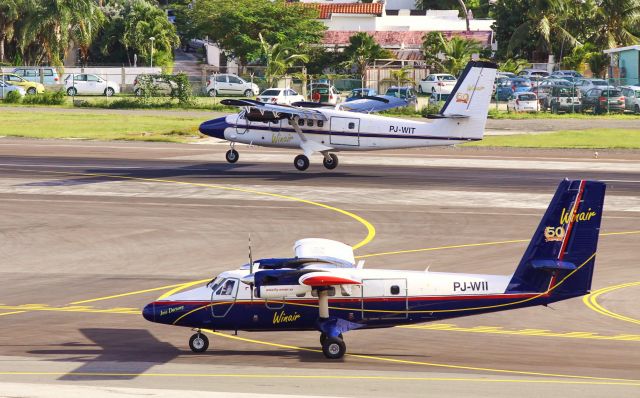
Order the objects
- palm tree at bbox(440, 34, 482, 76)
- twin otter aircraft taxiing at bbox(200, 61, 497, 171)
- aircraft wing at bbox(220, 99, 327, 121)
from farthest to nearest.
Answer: palm tree at bbox(440, 34, 482, 76) → aircraft wing at bbox(220, 99, 327, 121) → twin otter aircraft taxiing at bbox(200, 61, 497, 171)

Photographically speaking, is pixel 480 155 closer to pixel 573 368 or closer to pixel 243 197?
pixel 243 197

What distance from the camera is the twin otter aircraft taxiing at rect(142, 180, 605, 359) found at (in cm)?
2542

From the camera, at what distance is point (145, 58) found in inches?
5069

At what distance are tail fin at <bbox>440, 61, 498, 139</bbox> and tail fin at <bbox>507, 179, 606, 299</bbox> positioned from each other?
27314 millimetres

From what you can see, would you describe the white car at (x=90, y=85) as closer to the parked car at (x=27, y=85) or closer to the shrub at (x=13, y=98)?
the parked car at (x=27, y=85)

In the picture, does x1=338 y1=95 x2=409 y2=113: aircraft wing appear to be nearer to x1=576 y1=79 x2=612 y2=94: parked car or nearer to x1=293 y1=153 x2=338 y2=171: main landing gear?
x1=293 y1=153 x2=338 y2=171: main landing gear

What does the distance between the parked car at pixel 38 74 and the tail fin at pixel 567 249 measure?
92.5 meters

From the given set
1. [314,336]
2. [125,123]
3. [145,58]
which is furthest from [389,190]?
[145,58]

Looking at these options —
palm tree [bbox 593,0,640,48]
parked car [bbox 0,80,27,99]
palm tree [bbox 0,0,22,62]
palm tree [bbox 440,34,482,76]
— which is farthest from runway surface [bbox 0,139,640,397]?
palm tree [bbox 593,0,640,48]

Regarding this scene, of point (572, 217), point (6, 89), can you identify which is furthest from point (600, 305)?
point (6, 89)

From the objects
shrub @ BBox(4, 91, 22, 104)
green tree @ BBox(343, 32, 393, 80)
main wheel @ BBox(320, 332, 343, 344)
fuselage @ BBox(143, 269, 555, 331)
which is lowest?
main wheel @ BBox(320, 332, 343, 344)

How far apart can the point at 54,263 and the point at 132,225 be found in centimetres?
708

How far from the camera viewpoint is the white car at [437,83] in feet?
340

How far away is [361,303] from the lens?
Result: 2553 cm
